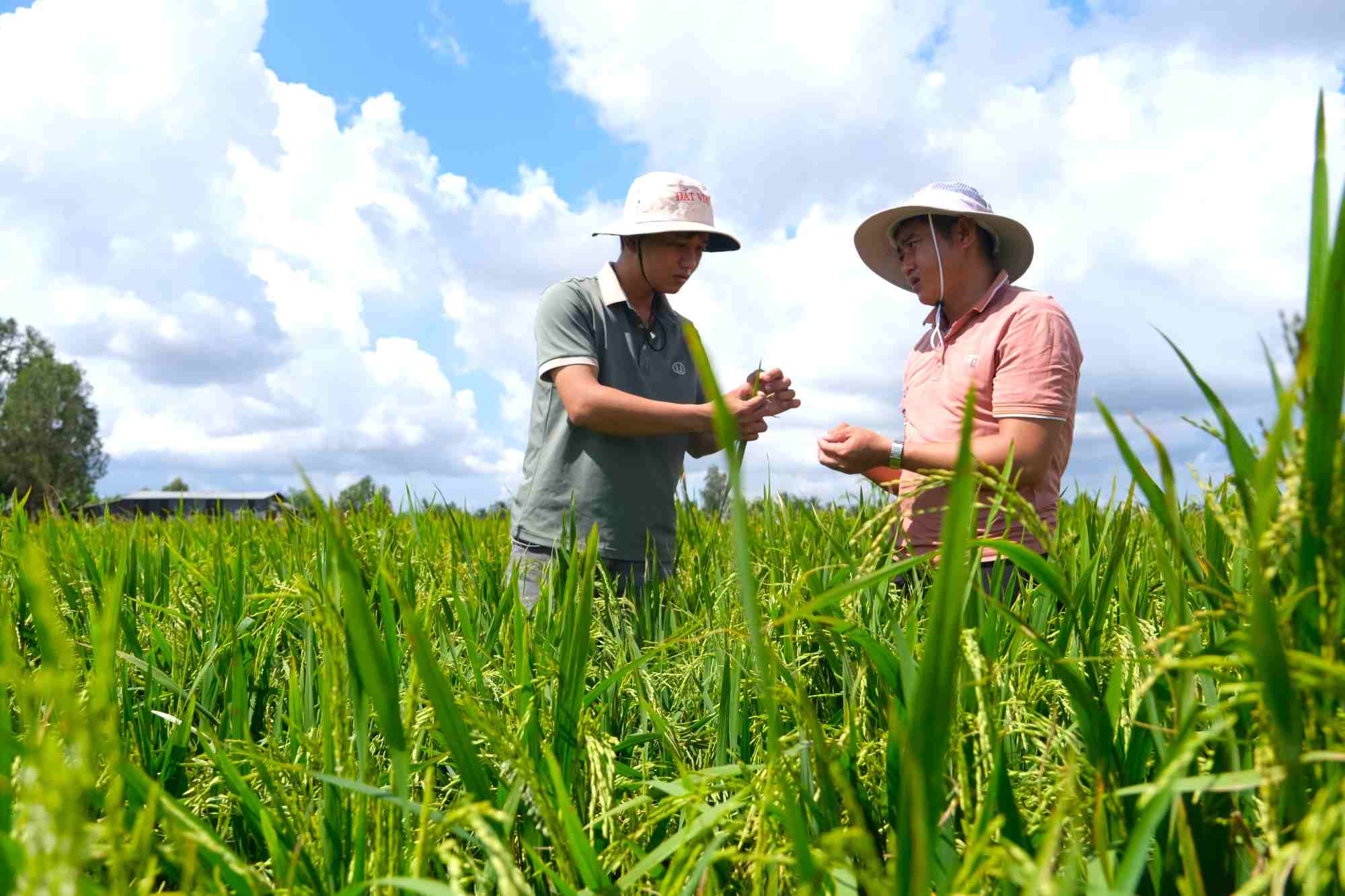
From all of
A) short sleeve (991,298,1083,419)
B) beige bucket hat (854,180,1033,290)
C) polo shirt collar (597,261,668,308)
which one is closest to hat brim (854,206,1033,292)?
beige bucket hat (854,180,1033,290)

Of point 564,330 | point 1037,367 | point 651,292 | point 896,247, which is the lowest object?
point 1037,367

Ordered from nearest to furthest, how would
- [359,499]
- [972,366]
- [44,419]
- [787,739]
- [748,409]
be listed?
[787,739] < [972,366] < [748,409] < [359,499] < [44,419]

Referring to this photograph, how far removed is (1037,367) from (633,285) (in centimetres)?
137

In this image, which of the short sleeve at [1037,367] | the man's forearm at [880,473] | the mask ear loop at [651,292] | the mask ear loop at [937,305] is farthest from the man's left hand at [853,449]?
the mask ear loop at [651,292]

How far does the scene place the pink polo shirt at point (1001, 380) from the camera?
2396 millimetres

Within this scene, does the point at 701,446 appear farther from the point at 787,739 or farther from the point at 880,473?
the point at 787,739

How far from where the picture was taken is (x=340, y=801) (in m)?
0.90

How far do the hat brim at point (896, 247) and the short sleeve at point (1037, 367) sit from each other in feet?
1.28

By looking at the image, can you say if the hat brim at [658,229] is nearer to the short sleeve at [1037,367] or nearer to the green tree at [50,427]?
the short sleeve at [1037,367]

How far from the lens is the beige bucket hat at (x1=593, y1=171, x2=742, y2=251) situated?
2982 mm

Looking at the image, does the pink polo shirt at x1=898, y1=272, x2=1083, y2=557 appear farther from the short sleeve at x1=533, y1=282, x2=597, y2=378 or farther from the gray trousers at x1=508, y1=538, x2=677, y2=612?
the short sleeve at x1=533, y1=282, x2=597, y2=378

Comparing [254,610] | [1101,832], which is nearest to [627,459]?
[254,610]

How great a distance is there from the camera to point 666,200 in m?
3.06

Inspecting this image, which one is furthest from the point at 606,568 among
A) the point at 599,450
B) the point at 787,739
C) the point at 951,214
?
the point at 787,739
